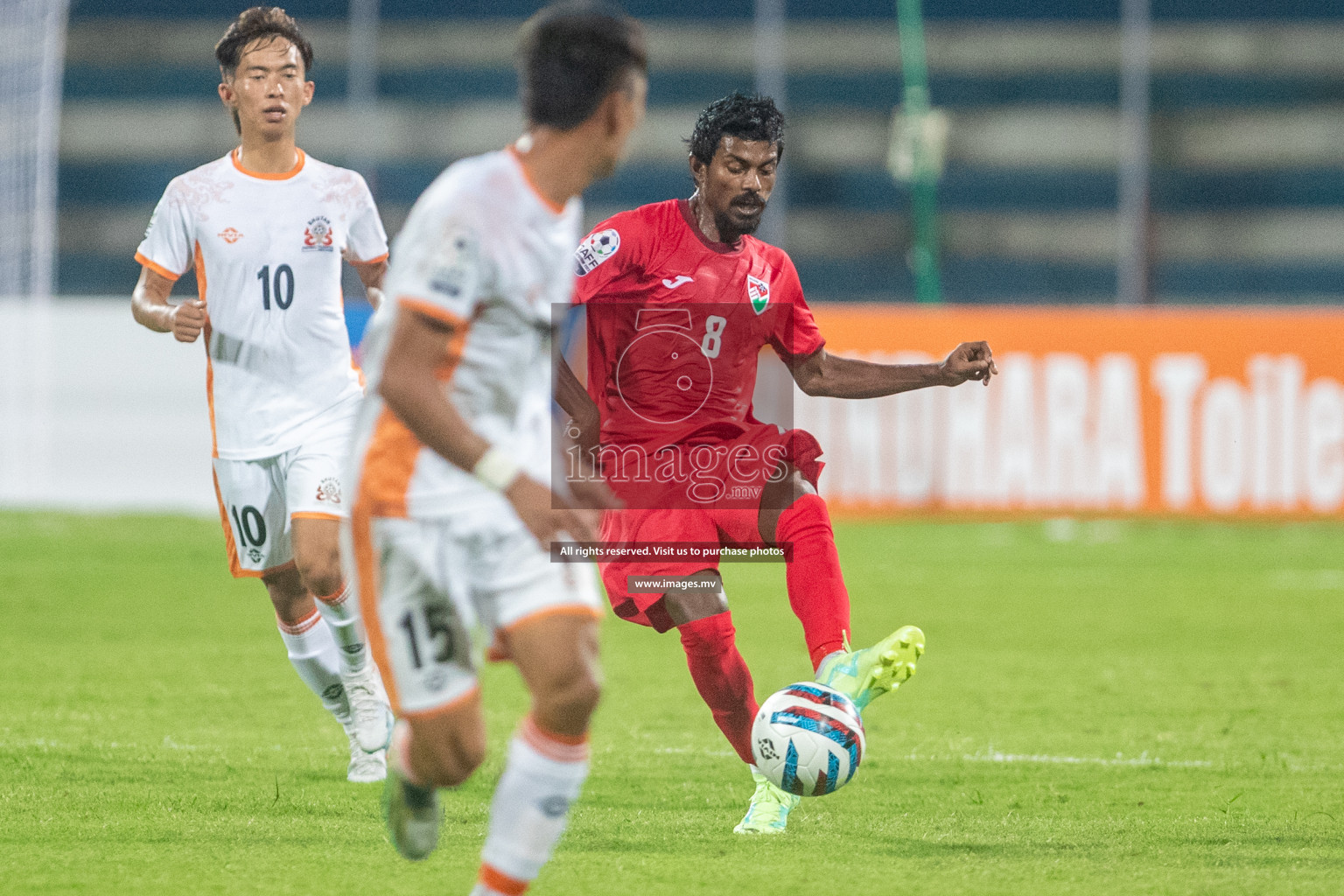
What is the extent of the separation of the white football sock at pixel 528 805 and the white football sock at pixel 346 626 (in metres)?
2.53

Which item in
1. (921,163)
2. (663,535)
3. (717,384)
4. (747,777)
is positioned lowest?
(747,777)

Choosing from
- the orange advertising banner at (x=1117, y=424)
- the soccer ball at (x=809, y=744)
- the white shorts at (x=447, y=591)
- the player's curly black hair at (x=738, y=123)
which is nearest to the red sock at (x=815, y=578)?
the soccer ball at (x=809, y=744)

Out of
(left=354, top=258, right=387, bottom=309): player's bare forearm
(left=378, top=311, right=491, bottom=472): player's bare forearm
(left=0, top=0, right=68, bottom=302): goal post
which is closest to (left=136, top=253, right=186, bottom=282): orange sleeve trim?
(left=354, top=258, right=387, bottom=309): player's bare forearm

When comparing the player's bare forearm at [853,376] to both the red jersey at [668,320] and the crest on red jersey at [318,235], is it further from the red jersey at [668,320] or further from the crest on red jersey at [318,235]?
the crest on red jersey at [318,235]

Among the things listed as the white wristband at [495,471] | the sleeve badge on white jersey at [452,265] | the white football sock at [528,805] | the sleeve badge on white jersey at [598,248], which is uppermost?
the sleeve badge on white jersey at [452,265]

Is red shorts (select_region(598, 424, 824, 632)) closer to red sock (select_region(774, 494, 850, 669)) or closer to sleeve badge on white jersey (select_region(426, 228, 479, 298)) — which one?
red sock (select_region(774, 494, 850, 669))

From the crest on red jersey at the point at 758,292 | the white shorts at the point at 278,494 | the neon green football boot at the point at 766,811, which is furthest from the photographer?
the white shorts at the point at 278,494

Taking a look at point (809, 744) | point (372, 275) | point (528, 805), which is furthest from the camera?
point (372, 275)

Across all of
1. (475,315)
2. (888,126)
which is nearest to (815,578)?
(475,315)

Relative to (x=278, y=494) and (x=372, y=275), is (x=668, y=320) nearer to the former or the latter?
(x=372, y=275)

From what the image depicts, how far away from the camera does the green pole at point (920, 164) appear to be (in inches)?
802

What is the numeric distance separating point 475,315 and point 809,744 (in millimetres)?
1882

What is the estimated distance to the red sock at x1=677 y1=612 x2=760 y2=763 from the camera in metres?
5.64

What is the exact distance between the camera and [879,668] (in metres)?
5.30
